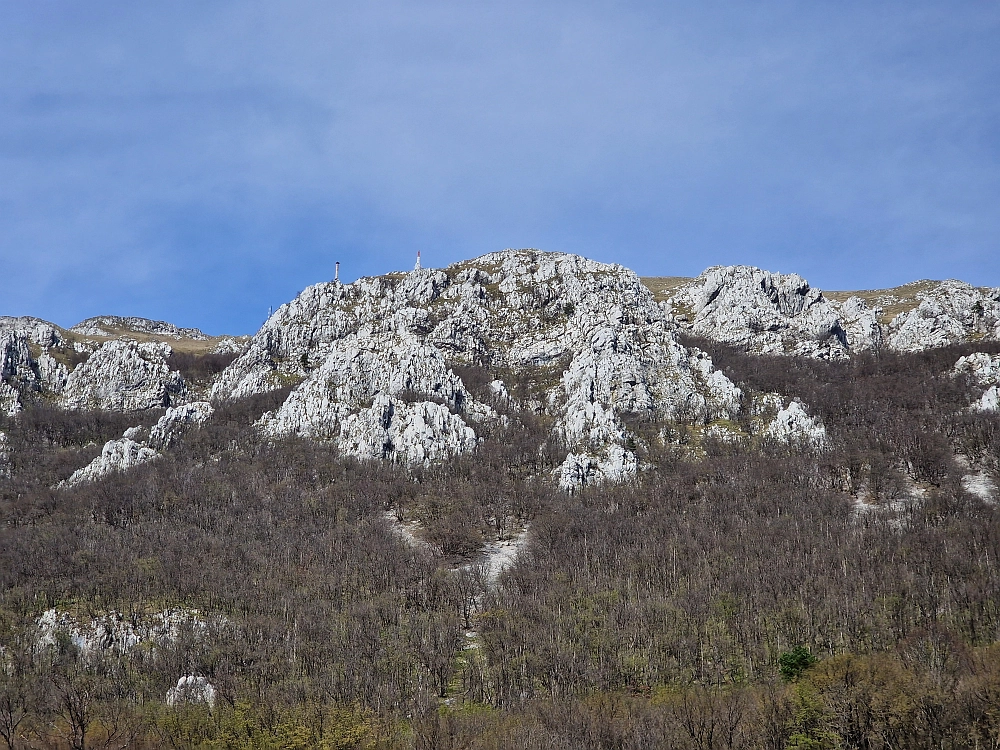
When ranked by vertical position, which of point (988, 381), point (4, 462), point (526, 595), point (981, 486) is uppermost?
point (988, 381)

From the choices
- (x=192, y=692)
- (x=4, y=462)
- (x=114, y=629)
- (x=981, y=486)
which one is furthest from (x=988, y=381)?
(x=4, y=462)

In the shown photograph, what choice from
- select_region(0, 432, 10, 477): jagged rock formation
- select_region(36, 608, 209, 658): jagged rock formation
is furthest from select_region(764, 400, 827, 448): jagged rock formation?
select_region(0, 432, 10, 477): jagged rock formation

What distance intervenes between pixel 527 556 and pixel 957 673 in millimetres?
89549

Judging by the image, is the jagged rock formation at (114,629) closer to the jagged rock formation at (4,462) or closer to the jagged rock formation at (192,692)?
the jagged rock formation at (192,692)

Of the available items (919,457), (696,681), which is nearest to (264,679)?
(696,681)

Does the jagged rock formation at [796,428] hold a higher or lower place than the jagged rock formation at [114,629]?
higher

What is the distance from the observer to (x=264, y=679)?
3863 inches

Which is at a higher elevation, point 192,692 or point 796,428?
point 796,428

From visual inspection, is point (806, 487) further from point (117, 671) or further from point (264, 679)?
point (117, 671)

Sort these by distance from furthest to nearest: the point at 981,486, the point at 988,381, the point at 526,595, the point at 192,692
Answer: the point at 988,381, the point at 981,486, the point at 526,595, the point at 192,692

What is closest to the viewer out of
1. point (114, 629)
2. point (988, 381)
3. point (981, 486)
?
point (114, 629)

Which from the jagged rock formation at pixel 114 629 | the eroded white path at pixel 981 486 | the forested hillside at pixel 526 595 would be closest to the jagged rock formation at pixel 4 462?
the forested hillside at pixel 526 595

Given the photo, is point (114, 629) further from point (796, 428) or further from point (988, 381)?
point (988, 381)

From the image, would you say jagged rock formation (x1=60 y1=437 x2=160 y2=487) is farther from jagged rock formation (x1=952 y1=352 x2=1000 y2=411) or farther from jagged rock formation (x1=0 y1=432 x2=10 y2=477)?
jagged rock formation (x1=952 y1=352 x2=1000 y2=411)
